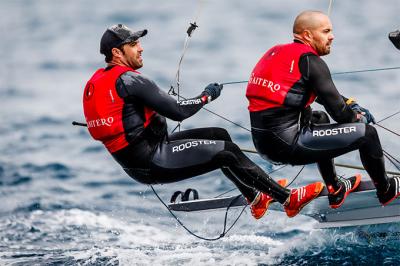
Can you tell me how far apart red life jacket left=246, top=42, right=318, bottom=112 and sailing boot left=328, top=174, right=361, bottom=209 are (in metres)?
0.72

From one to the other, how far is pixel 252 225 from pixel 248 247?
7.58 ft

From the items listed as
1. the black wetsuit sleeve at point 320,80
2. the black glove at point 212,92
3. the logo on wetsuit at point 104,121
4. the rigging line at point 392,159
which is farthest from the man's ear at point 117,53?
the rigging line at point 392,159

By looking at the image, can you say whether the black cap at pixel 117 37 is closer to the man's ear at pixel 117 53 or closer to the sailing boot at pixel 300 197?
the man's ear at pixel 117 53

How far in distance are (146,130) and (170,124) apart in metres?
8.63

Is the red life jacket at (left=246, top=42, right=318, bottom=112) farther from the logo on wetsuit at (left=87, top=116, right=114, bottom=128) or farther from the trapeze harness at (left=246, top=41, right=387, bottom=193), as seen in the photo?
the logo on wetsuit at (left=87, top=116, right=114, bottom=128)

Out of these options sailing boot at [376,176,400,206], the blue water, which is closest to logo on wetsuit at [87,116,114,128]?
the blue water

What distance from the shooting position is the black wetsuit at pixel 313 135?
6.91 meters

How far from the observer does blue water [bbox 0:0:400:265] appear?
843 centimetres

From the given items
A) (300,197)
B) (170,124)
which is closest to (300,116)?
(300,197)

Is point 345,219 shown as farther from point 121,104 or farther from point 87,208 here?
point 87,208

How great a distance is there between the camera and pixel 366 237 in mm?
8242

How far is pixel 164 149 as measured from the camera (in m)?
7.10

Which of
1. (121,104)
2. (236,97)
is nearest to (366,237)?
(121,104)

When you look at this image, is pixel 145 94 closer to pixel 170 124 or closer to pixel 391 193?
pixel 391 193
